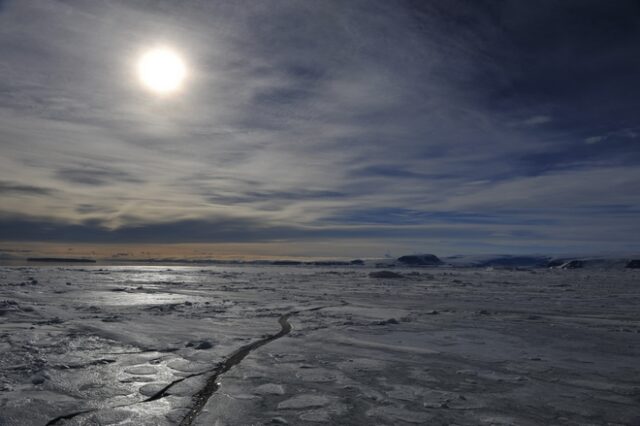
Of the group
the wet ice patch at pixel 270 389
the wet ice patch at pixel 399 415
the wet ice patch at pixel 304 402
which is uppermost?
the wet ice patch at pixel 270 389

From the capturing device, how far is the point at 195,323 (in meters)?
9.37

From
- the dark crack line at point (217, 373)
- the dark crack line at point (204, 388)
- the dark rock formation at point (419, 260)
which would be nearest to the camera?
the dark crack line at point (204, 388)

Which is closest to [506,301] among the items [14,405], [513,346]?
[513,346]

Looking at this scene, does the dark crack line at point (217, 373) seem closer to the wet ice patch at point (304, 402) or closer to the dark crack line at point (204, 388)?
the dark crack line at point (204, 388)

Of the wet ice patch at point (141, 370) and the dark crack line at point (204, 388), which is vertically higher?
the wet ice patch at point (141, 370)

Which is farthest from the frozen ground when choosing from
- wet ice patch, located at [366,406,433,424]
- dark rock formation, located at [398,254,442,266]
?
dark rock formation, located at [398,254,442,266]

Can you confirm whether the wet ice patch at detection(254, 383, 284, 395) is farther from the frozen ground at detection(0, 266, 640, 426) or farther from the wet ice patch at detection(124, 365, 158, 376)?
the wet ice patch at detection(124, 365, 158, 376)

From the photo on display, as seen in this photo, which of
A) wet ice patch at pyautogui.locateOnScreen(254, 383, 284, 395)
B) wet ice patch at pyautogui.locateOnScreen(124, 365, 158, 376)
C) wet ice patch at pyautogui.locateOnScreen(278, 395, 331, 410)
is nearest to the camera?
wet ice patch at pyautogui.locateOnScreen(278, 395, 331, 410)

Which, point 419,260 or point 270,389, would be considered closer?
point 270,389

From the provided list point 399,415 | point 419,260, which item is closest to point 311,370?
point 399,415

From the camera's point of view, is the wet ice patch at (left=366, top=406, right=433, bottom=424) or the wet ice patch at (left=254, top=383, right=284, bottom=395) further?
the wet ice patch at (left=254, top=383, right=284, bottom=395)

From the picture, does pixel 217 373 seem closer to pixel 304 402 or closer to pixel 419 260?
pixel 304 402

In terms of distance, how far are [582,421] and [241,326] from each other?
663cm

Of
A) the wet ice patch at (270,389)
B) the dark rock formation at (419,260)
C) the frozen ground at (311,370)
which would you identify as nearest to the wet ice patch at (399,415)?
the frozen ground at (311,370)
